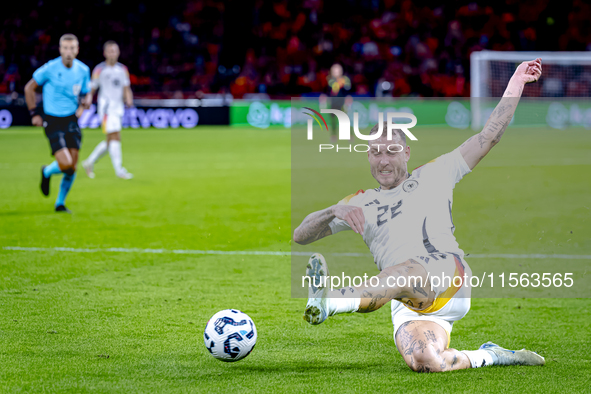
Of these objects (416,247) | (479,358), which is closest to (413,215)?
(416,247)

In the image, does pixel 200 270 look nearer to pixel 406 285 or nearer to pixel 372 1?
pixel 406 285

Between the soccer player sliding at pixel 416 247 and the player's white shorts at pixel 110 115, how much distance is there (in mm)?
9620

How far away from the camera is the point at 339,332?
457 cm

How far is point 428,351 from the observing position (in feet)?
12.0

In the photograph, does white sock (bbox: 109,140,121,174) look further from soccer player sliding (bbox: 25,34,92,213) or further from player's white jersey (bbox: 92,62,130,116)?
soccer player sliding (bbox: 25,34,92,213)

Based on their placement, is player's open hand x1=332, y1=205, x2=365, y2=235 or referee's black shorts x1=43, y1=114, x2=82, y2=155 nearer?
player's open hand x1=332, y1=205, x2=365, y2=235

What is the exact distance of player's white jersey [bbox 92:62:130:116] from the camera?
1326 cm

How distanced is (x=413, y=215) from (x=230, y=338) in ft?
3.72

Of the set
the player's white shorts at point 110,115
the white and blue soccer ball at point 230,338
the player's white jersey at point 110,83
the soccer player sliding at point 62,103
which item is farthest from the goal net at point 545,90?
the white and blue soccer ball at point 230,338

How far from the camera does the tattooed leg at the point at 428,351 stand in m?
3.65

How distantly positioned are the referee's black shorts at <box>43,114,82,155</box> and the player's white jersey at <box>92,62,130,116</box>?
402 centimetres

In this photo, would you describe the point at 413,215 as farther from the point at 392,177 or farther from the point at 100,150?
the point at 100,150

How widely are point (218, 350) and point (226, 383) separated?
0.91 feet

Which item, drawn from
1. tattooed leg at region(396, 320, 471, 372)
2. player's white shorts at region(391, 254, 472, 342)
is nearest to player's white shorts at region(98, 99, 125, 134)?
player's white shorts at region(391, 254, 472, 342)
